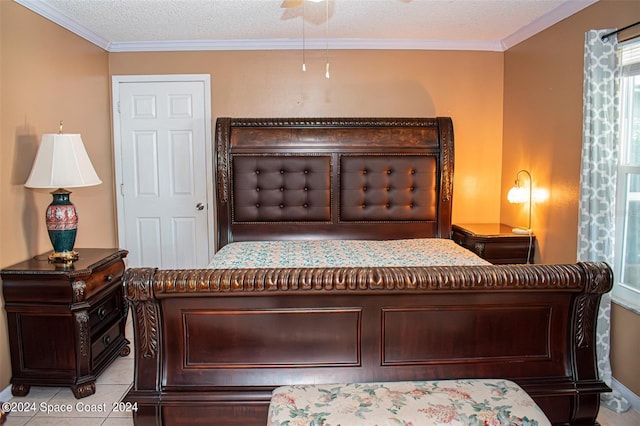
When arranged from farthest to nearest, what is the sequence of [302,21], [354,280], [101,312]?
[302,21] < [101,312] < [354,280]

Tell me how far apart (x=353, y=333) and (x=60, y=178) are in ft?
6.58

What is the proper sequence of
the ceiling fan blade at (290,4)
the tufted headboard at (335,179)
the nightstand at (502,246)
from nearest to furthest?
the ceiling fan blade at (290,4), the nightstand at (502,246), the tufted headboard at (335,179)

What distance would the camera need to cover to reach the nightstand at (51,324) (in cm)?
266

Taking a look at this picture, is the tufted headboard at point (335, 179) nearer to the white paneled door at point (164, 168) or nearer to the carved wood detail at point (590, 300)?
the white paneled door at point (164, 168)

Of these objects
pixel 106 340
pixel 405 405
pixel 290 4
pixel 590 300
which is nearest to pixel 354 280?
pixel 405 405

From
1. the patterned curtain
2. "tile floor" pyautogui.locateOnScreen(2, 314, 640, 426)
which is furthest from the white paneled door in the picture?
the patterned curtain

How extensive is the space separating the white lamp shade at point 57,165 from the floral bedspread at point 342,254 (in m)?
1.01

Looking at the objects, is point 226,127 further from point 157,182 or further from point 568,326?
point 568,326

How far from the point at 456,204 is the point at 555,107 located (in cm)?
126

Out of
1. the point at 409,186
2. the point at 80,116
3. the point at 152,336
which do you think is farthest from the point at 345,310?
the point at 80,116

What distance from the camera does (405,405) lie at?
5.56 ft

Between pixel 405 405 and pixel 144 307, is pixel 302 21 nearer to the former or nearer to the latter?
pixel 144 307

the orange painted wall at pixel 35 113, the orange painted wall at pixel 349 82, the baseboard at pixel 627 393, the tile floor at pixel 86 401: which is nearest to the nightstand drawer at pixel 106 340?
the tile floor at pixel 86 401

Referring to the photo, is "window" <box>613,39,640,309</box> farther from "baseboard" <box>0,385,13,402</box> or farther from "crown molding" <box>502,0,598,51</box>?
"baseboard" <box>0,385,13,402</box>
